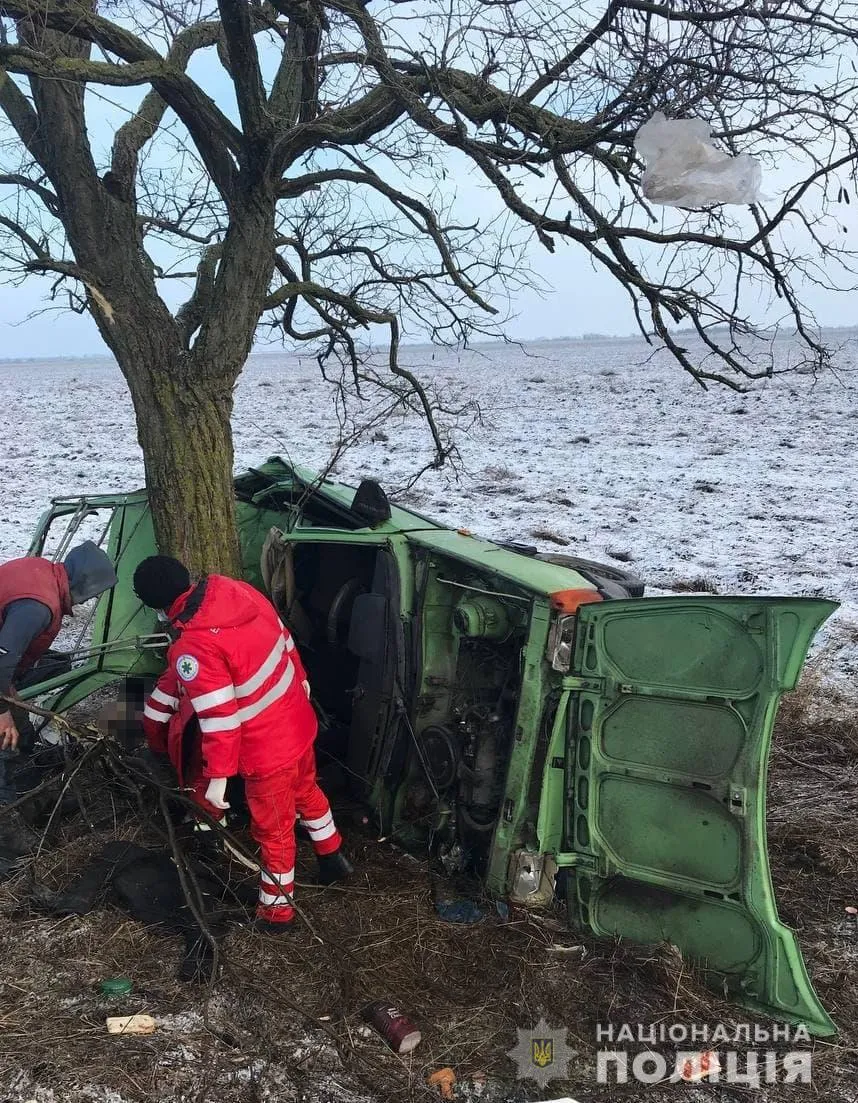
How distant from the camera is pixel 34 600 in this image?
4.12 meters

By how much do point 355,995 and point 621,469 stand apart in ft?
38.7

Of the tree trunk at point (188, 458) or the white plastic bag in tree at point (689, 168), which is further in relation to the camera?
the tree trunk at point (188, 458)

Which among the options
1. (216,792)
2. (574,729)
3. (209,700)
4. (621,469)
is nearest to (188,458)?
(209,700)

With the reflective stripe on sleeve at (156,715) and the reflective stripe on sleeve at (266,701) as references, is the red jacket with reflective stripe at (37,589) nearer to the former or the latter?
the reflective stripe on sleeve at (156,715)

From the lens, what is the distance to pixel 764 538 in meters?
9.68

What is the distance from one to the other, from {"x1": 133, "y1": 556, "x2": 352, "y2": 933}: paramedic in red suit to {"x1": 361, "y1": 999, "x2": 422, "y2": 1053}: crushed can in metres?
0.55

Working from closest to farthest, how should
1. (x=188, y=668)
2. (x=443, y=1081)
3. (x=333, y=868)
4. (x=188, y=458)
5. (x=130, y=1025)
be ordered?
(x=443, y=1081) < (x=130, y=1025) < (x=188, y=668) < (x=333, y=868) < (x=188, y=458)

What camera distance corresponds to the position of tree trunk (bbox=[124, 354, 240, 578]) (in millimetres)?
4441

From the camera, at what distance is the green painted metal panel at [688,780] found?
2.83 meters

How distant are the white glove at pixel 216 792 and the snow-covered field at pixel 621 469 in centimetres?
283

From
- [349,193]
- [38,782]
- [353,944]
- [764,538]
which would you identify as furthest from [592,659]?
[764,538]

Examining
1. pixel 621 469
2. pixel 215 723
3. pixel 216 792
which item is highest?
pixel 621 469

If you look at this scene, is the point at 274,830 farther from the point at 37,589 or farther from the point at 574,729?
the point at 37,589

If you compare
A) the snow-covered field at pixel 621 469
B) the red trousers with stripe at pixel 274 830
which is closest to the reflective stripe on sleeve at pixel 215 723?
the red trousers with stripe at pixel 274 830
